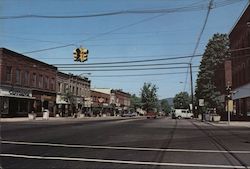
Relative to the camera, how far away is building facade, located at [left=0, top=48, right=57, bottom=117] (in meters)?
56.6

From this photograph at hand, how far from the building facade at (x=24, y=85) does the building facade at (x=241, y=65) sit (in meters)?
30.8

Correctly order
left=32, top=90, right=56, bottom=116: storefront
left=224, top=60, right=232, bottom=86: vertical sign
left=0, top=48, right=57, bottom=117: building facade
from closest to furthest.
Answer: left=0, top=48, right=57, bottom=117: building facade < left=32, top=90, right=56, bottom=116: storefront < left=224, top=60, right=232, bottom=86: vertical sign

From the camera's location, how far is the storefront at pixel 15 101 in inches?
2202

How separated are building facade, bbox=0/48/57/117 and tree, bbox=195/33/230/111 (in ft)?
87.8

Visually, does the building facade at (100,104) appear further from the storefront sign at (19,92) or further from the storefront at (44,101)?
the storefront sign at (19,92)

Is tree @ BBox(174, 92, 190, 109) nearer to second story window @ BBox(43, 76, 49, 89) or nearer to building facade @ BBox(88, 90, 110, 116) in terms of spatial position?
building facade @ BBox(88, 90, 110, 116)

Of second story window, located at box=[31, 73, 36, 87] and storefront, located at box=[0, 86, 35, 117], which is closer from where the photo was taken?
storefront, located at box=[0, 86, 35, 117]

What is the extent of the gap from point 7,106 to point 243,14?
35177 mm

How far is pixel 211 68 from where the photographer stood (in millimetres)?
74125

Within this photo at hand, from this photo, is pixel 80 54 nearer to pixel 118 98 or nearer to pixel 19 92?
pixel 19 92

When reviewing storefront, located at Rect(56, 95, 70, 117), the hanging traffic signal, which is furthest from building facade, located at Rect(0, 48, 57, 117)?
the hanging traffic signal

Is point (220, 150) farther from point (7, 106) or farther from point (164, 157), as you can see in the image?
point (7, 106)

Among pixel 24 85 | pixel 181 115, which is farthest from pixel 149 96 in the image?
pixel 24 85

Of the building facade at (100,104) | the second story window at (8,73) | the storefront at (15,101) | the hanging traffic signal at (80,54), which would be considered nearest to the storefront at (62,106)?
the storefront at (15,101)
